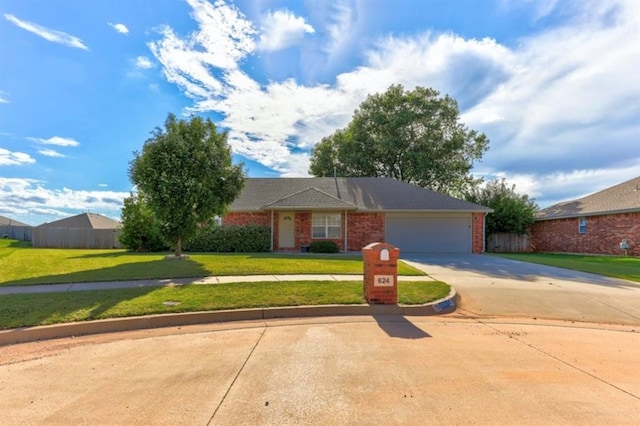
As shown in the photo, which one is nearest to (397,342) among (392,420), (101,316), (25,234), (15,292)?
(392,420)

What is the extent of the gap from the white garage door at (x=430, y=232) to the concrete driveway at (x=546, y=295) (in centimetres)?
983

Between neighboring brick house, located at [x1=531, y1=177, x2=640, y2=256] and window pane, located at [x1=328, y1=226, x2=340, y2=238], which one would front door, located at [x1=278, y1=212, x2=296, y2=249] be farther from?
neighboring brick house, located at [x1=531, y1=177, x2=640, y2=256]

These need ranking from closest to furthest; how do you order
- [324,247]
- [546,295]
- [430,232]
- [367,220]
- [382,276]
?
[382,276], [546,295], [324,247], [367,220], [430,232]

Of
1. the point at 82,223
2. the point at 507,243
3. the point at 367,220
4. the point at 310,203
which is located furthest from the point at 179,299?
the point at 82,223

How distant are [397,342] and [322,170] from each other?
3369 cm

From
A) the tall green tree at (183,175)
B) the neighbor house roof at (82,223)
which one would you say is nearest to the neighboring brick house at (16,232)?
the neighbor house roof at (82,223)

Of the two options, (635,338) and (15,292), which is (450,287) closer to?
(635,338)

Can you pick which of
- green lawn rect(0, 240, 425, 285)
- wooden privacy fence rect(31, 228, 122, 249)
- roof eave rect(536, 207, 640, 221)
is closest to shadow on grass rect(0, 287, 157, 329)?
green lawn rect(0, 240, 425, 285)

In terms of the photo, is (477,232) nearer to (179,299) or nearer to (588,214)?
(588,214)

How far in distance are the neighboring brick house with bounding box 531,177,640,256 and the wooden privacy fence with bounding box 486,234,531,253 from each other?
1717 millimetres

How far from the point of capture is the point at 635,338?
643cm

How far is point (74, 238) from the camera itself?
27.8 m

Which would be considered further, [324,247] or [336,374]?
[324,247]

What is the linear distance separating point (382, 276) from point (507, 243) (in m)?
23.8
